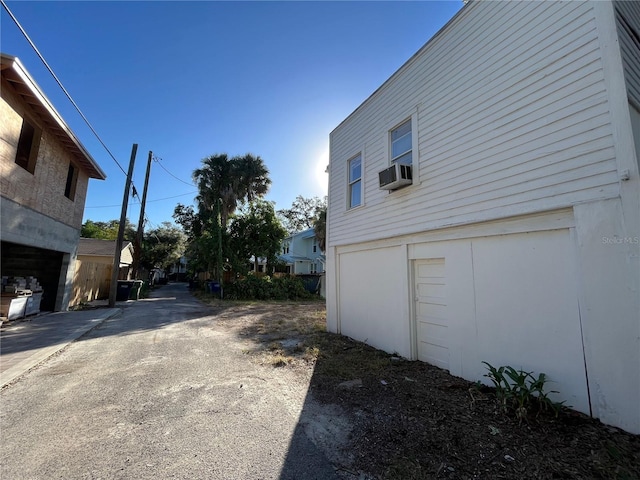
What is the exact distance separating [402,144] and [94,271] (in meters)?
16.1

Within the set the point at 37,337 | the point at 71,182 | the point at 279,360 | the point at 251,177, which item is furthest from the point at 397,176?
the point at 251,177

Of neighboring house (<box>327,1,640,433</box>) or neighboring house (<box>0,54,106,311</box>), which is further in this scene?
neighboring house (<box>0,54,106,311</box>)

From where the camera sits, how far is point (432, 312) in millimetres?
5012

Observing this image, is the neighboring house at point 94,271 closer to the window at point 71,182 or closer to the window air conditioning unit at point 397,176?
the window at point 71,182

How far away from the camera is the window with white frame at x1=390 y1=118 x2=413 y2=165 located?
578 cm

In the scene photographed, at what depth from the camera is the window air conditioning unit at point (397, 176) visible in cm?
538

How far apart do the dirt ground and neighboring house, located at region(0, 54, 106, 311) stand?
8.35 m

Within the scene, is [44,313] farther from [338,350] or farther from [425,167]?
[425,167]

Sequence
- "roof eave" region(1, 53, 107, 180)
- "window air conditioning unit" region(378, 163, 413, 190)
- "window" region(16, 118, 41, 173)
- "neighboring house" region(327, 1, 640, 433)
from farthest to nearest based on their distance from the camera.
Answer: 1. "window" region(16, 118, 41, 173)
2. "roof eave" region(1, 53, 107, 180)
3. "window air conditioning unit" region(378, 163, 413, 190)
4. "neighboring house" region(327, 1, 640, 433)

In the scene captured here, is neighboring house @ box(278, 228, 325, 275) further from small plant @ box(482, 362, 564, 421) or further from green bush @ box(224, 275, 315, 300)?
small plant @ box(482, 362, 564, 421)

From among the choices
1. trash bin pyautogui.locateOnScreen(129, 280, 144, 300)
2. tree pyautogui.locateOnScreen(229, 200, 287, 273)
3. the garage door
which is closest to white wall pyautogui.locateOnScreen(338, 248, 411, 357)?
the garage door

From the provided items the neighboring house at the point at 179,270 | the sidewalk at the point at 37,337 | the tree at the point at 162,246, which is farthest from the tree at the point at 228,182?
the neighboring house at the point at 179,270

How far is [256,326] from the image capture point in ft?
29.1

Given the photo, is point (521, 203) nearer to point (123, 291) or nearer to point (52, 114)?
point (52, 114)
